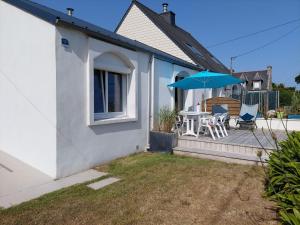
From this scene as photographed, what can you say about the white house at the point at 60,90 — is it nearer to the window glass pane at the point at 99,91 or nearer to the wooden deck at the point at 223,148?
the window glass pane at the point at 99,91

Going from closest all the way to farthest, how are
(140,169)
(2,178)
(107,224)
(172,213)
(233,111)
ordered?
(107,224), (172,213), (2,178), (140,169), (233,111)

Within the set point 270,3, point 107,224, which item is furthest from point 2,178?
point 270,3

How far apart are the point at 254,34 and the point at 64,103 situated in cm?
2168

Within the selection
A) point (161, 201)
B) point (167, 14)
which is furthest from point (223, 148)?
point (167, 14)

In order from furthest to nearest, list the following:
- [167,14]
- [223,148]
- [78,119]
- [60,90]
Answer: [167,14] → [223,148] → [78,119] → [60,90]

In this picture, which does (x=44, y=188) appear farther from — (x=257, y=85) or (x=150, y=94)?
(x=257, y=85)

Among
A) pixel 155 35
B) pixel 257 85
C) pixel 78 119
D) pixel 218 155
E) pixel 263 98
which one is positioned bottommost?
pixel 218 155

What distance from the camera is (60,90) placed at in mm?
5391

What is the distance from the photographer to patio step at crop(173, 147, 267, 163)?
6793 millimetres

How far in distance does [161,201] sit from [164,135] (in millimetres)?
3883

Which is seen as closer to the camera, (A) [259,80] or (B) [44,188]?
(B) [44,188]

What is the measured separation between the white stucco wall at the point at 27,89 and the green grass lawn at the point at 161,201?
1511mm

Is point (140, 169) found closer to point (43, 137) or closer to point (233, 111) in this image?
point (43, 137)

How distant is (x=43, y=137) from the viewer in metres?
5.60
